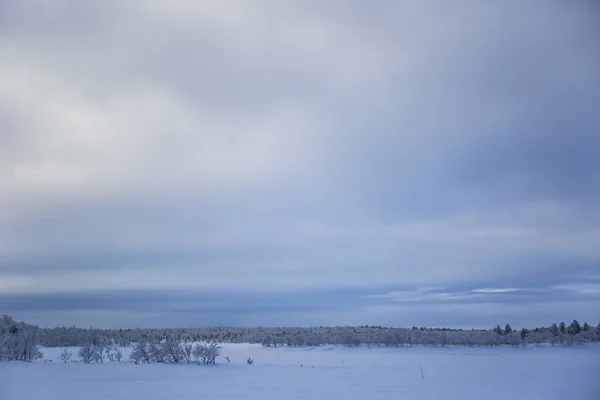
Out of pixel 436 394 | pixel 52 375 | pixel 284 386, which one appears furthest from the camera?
pixel 52 375

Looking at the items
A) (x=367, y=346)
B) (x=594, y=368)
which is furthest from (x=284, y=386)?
(x=367, y=346)

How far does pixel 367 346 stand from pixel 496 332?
13.7m

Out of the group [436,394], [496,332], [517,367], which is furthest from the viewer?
[496,332]

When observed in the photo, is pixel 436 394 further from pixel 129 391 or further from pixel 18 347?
pixel 18 347

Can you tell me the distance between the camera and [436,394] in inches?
507

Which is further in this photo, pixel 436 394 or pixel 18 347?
pixel 18 347

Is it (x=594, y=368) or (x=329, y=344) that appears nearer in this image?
(x=594, y=368)

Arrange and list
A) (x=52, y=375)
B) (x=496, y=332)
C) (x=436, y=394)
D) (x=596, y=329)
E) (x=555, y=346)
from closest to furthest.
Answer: (x=436, y=394) < (x=52, y=375) < (x=555, y=346) < (x=596, y=329) < (x=496, y=332)

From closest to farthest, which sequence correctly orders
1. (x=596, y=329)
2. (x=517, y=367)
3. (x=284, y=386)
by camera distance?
(x=284, y=386), (x=517, y=367), (x=596, y=329)

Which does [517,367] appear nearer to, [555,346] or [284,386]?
[284,386]

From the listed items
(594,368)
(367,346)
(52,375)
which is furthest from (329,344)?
(52,375)

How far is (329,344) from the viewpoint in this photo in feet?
118

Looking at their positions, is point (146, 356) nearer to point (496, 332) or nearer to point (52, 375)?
point (52, 375)

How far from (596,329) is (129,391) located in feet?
120
